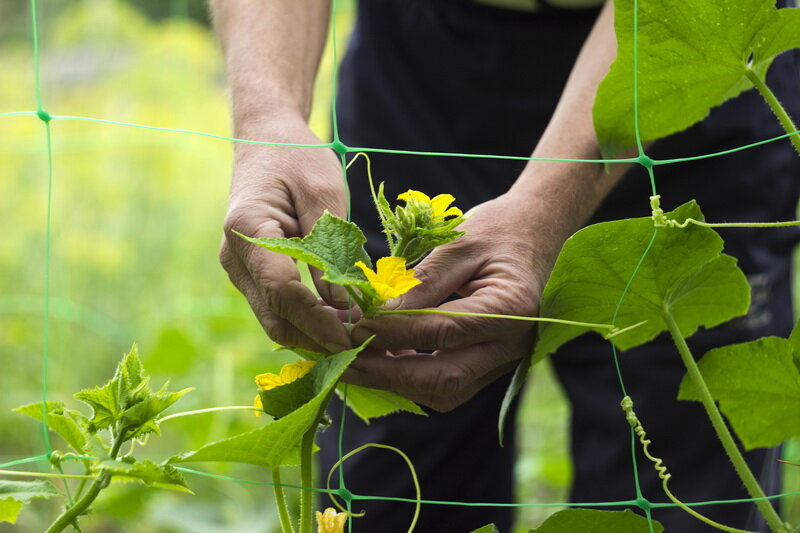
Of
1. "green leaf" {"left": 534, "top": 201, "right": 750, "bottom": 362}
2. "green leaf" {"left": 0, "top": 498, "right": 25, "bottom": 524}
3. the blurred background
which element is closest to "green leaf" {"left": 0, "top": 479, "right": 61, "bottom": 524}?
"green leaf" {"left": 0, "top": 498, "right": 25, "bottom": 524}

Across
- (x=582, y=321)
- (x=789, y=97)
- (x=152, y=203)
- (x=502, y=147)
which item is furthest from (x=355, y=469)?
(x=152, y=203)

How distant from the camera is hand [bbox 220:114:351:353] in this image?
0.60 m

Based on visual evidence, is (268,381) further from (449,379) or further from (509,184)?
(509,184)

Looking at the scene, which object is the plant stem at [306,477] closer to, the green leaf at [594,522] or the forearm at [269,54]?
the green leaf at [594,522]

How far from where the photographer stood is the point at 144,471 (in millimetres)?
546

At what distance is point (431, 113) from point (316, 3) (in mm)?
322

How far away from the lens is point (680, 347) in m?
0.63

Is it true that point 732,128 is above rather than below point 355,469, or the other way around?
above

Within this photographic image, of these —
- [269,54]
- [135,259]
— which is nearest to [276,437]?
[269,54]

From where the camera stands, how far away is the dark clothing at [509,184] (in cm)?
105

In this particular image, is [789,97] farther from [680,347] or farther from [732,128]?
[680,347]

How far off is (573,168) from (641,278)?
129 millimetres

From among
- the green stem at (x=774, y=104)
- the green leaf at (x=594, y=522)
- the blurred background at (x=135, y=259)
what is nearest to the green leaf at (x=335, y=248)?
the green leaf at (x=594, y=522)

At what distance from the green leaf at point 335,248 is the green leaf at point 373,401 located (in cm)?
14
